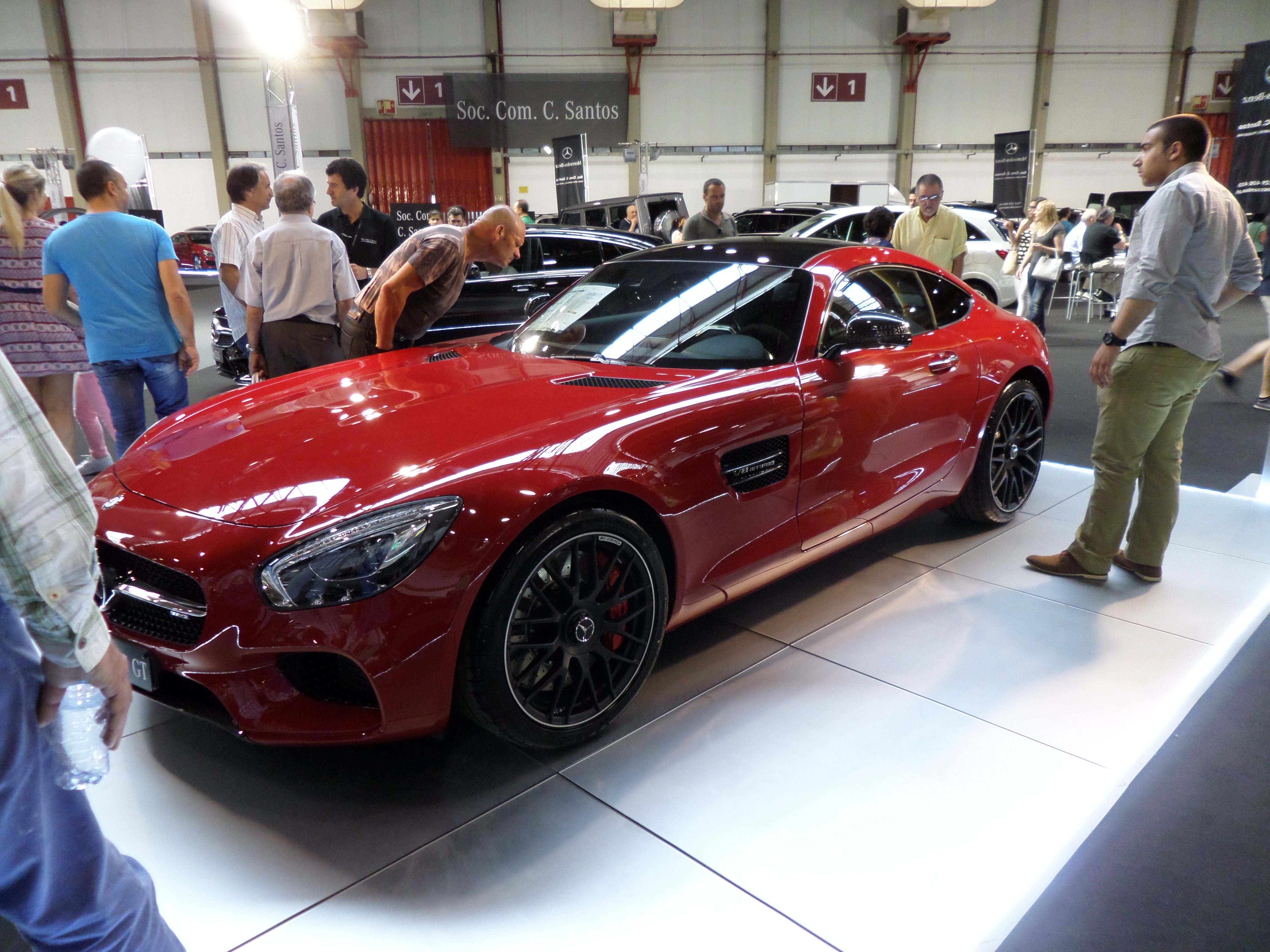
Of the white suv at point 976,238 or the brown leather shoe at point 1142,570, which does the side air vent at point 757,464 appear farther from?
the white suv at point 976,238

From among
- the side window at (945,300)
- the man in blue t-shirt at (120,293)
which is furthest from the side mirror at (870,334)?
the man in blue t-shirt at (120,293)

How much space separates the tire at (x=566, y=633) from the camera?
2.01 m

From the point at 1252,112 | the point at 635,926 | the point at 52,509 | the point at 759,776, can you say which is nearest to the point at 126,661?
the point at 52,509

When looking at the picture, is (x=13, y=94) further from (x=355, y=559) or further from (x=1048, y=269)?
(x=355, y=559)

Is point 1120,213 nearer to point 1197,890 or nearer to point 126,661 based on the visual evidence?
point 1197,890

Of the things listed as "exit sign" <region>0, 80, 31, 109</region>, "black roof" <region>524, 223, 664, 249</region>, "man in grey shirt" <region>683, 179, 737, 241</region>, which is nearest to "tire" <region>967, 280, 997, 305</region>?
"man in grey shirt" <region>683, 179, 737, 241</region>

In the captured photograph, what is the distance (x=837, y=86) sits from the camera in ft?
63.4

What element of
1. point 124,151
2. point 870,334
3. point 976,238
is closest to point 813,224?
point 976,238

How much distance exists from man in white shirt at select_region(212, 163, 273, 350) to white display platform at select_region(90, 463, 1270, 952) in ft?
8.87

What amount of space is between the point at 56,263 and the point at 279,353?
1.01 metres

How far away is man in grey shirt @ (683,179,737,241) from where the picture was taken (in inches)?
284

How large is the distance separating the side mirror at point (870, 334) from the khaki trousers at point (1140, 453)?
907 millimetres

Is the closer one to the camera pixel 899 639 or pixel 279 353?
pixel 899 639

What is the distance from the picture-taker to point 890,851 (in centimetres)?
196
